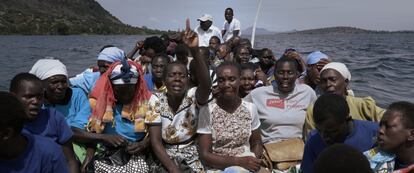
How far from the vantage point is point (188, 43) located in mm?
3139

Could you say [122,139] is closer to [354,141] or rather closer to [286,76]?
[286,76]

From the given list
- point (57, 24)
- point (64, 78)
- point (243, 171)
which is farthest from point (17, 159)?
point (57, 24)

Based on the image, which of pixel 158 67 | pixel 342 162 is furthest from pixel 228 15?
pixel 342 162

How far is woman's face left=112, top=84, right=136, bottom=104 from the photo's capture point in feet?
11.8

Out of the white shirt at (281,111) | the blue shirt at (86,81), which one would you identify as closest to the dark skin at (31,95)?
the blue shirt at (86,81)

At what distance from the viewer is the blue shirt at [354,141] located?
2.89 meters

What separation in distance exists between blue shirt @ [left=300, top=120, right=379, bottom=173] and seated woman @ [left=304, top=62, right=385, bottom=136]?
0.51 meters

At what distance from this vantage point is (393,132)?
250 centimetres

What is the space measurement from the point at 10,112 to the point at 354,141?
2.09m

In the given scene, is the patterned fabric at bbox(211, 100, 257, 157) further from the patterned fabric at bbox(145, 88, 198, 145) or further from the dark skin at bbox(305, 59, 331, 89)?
the dark skin at bbox(305, 59, 331, 89)

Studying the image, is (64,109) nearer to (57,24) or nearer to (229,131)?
(229,131)

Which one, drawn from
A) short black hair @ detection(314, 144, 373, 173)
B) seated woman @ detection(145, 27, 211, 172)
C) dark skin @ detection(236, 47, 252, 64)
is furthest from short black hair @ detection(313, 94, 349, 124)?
dark skin @ detection(236, 47, 252, 64)

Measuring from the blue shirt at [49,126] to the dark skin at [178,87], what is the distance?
2.38ft

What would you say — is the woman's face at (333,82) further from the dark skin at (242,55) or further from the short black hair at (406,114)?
the dark skin at (242,55)
